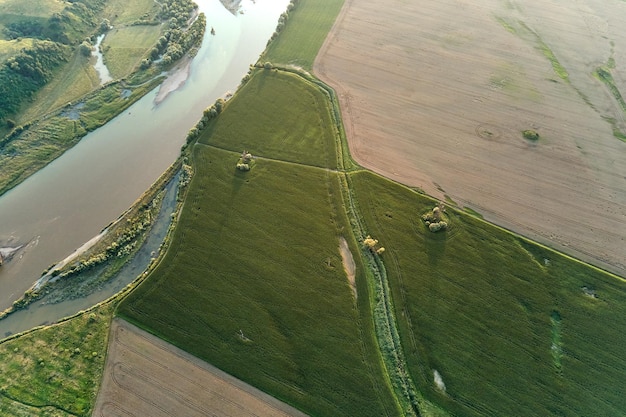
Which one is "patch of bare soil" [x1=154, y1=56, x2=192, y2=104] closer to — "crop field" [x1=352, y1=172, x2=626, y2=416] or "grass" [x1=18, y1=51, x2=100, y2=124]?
"grass" [x1=18, y1=51, x2=100, y2=124]

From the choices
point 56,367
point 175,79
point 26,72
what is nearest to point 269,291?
point 56,367

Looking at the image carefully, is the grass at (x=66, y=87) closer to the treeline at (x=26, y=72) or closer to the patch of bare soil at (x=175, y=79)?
the treeline at (x=26, y=72)

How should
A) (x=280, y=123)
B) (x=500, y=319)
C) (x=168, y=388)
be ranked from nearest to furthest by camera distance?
(x=168, y=388)
(x=500, y=319)
(x=280, y=123)

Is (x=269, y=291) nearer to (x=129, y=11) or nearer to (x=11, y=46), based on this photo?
(x=11, y=46)

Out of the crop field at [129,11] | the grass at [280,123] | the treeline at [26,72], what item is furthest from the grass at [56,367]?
the crop field at [129,11]

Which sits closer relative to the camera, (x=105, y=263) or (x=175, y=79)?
(x=105, y=263)
